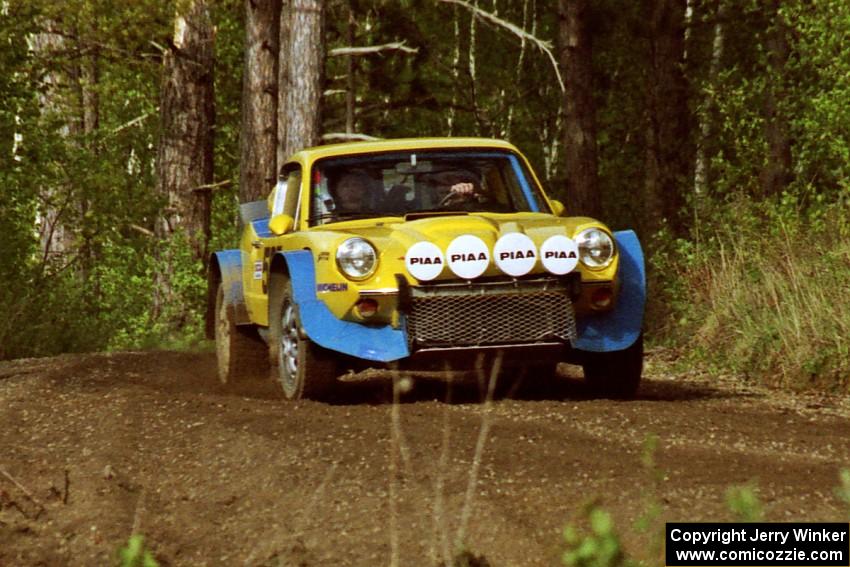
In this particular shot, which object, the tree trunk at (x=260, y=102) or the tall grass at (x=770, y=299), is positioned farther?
the tree trunk at (x=260, y=102)

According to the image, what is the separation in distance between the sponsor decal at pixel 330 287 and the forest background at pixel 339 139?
4183 mm

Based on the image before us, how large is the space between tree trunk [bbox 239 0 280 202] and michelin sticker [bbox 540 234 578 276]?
46.3 ft

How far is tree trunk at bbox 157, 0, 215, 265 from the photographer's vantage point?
90.0ft

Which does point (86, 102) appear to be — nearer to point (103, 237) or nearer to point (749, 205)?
point (103, 237)

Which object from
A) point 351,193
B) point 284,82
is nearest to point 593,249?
point 351,193

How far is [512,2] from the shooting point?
Result: 1670 inches

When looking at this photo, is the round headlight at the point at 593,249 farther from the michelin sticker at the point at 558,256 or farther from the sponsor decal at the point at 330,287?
the sponsor decal at the point at 330,287

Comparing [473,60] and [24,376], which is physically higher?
[473,60]

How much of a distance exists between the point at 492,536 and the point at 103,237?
18.3m

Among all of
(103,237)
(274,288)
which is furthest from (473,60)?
(274,288)

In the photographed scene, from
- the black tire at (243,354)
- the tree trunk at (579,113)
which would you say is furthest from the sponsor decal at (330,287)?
the tree trunk at (579,113)

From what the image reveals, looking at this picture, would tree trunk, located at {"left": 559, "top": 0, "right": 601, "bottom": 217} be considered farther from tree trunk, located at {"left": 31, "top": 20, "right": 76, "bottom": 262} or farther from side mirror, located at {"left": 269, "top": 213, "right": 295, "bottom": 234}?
side mirror, located at {"left": 269, "top": 213, "right": 295, "bottom": 234}

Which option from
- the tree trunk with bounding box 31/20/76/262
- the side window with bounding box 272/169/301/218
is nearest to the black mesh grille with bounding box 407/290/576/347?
the side window with bounding box 272/169/301/218

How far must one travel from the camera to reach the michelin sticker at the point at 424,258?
10.7m
